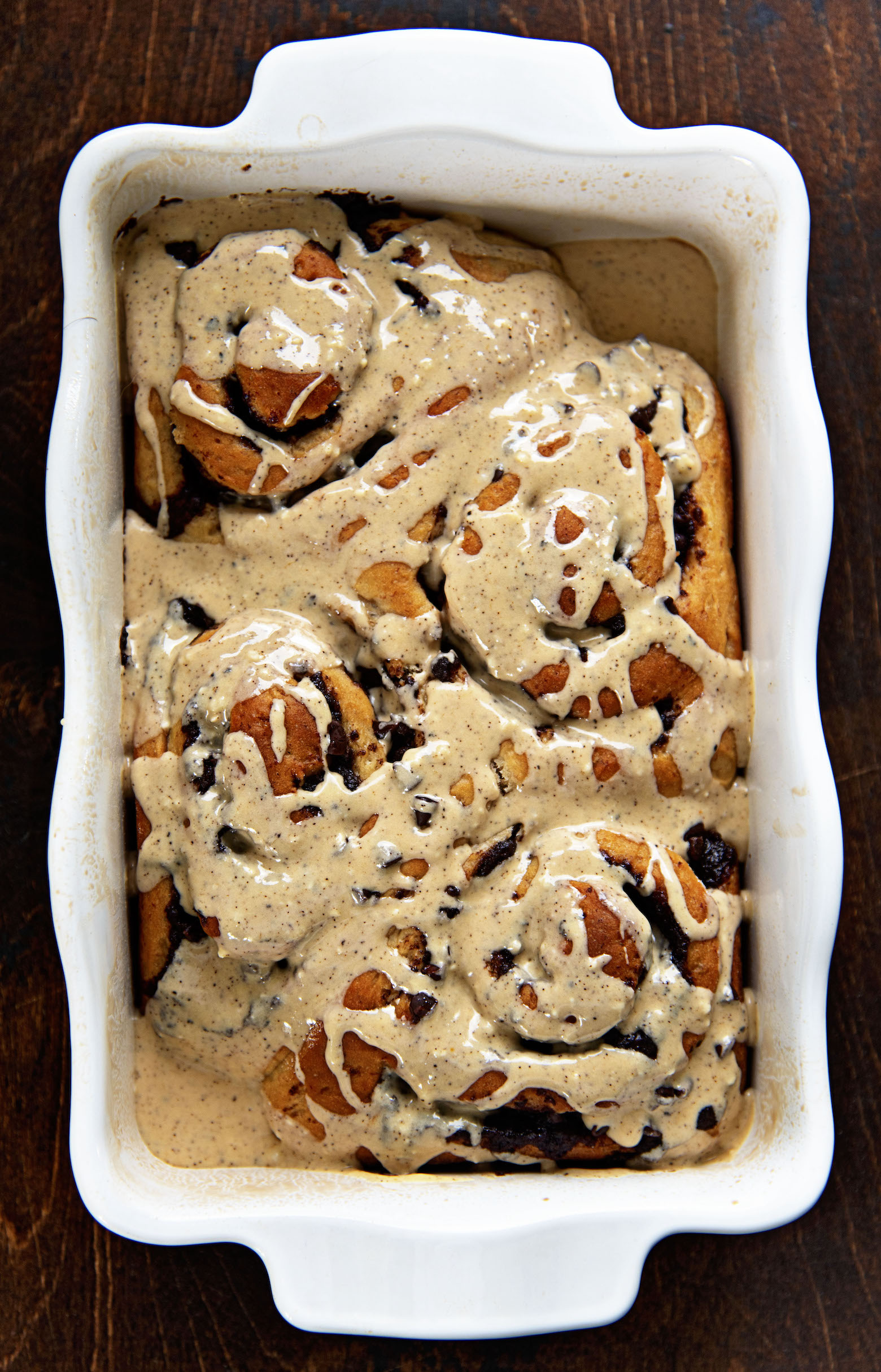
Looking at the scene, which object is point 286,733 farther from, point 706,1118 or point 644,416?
point 706,1118

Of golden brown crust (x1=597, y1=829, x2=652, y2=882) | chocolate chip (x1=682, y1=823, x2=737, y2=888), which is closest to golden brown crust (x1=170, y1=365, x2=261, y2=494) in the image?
golden brown crust (x1=597, y1=829, x2=652, y2=882)

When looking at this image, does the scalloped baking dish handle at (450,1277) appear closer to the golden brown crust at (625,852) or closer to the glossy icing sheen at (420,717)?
the glossy icing sheen at (420,717)

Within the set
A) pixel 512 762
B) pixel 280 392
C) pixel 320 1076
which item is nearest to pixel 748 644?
pixel 512 762

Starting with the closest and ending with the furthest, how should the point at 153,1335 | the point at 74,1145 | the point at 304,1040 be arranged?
the point at 74,1145
the point at 304,1040
the point at 153,1335

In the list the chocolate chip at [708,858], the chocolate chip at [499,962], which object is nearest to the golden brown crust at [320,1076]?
the chocolate chip at [499,962]

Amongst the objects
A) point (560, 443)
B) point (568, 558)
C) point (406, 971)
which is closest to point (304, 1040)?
point (406, 971)

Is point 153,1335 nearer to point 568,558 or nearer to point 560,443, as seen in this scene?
point 568,558
